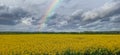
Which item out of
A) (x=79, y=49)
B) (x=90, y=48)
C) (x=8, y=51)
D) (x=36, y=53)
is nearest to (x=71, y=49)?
(x=79, y=49)

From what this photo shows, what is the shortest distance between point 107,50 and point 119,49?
764 millimetres

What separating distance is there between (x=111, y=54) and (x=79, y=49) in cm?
198

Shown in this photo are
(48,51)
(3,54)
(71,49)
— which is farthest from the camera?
(71,49)

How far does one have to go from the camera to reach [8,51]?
12.0 metres

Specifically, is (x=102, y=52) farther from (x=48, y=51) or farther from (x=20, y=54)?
(x=20, y=54)

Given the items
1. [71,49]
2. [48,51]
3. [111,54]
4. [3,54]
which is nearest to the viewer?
[3,54]

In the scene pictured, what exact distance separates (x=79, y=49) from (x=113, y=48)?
2.40 m

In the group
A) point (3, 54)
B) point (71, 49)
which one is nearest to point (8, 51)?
point (3, 54)

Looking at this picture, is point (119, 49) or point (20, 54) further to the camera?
point (119, 49)

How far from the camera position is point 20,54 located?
11.8 meters

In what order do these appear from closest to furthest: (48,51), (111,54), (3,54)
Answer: (3,54), (48,51), (111,54)

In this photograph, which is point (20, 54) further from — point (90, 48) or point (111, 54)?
point (111, 54)

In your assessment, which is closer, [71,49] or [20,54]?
[20,54]

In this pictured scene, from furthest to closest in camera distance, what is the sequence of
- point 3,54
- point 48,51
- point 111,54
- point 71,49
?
point 111,54
point 71,49
point 48,51
point 3,54
